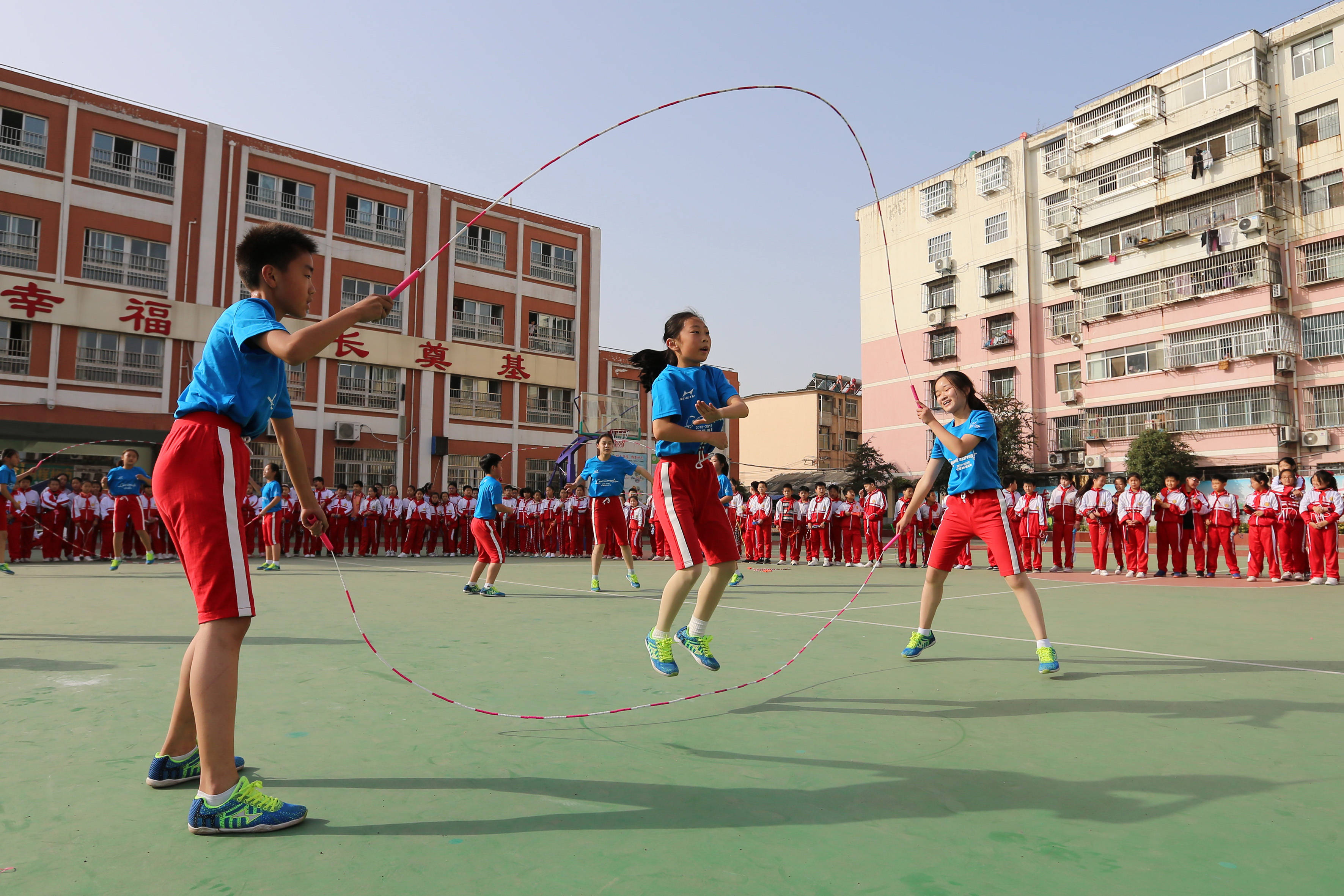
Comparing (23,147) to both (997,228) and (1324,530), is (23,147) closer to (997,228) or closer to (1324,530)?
(1324,530)

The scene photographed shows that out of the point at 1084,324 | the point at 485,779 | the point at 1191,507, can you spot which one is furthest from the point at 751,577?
the point at 1084,324

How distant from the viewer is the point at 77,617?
7.13 metres

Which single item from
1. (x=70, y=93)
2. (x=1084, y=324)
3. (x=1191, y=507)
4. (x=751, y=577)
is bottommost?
(x=751, y=577)

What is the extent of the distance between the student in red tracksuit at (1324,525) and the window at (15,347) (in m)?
29.9

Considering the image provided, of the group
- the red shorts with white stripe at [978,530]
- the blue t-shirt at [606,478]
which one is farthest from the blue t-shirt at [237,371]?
the blue t-shirt at [606,478]

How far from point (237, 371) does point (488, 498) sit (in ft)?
25.0

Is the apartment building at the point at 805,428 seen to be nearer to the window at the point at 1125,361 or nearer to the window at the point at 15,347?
the window at the point at 1125,361

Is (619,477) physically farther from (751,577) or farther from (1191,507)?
(1191,507)

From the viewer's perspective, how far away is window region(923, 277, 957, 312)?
42812mm

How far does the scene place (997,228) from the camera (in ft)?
134

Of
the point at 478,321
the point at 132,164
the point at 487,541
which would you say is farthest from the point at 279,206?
the point at 487,541

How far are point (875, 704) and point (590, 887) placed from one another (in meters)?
2.41

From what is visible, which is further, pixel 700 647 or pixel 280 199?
pixel 280 199

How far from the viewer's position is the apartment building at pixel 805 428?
67250mm
